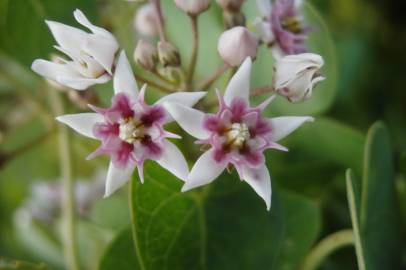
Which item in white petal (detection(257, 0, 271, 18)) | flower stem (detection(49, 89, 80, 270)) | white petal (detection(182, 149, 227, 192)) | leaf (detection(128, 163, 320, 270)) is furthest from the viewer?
flower stem (detection(49, 89, 80, 270))

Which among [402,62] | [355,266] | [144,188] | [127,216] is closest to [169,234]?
[144,188]

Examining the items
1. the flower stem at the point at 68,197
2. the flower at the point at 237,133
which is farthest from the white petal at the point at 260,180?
the flower stem at the point at 68,197

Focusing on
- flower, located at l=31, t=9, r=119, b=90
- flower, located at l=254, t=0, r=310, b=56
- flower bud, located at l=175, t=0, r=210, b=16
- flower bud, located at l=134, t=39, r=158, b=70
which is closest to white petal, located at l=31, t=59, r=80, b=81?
flower, located at l=31, t=9, r=119, b=90

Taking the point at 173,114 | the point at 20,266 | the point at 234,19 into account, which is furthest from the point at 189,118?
the point at 20,266

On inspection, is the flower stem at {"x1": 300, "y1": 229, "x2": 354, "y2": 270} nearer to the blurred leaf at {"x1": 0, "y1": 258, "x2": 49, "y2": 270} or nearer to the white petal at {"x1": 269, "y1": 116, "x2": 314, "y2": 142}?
the white petal at {"x1": 269, "y1": 116, "x2": 314, "y2": 142}

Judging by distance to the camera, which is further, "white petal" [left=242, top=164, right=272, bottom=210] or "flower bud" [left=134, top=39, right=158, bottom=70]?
"flower bud" [left=134, top=39, right=158, bottom=70]

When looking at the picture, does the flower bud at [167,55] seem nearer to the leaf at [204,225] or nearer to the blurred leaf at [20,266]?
the leaf at [204,225]
